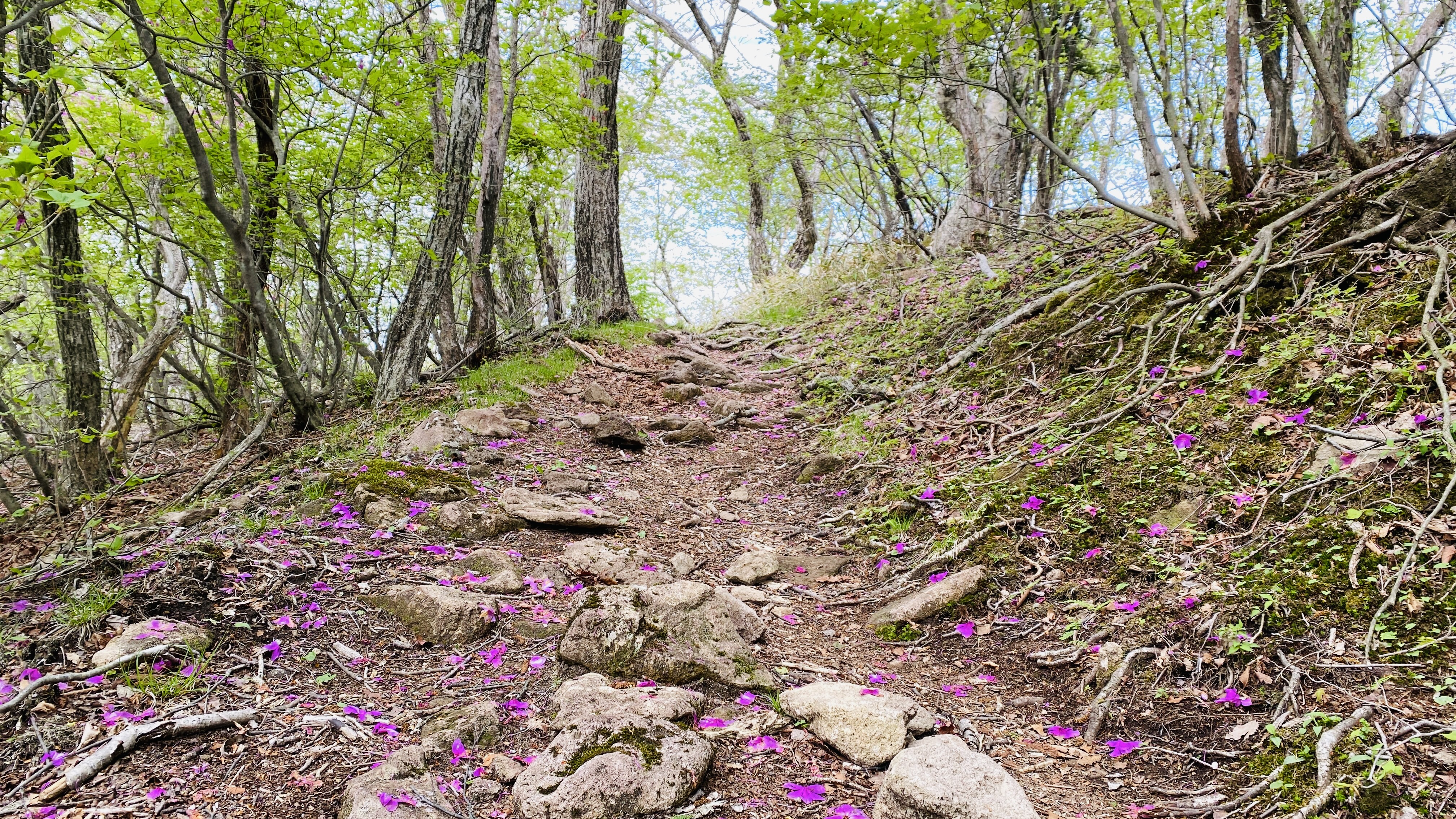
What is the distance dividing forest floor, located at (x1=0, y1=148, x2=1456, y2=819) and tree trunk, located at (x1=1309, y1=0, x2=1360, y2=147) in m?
1.38

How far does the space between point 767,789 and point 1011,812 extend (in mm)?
665

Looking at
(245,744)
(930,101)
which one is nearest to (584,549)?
(245,744)

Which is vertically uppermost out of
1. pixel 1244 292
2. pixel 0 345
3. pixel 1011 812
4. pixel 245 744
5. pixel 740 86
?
pixel 740 86

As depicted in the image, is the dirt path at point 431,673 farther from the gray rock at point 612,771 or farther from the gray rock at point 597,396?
the gray rock at point 597,396

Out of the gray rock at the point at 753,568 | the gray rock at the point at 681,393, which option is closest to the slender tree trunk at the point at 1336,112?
the gray rock at the point at 753,568

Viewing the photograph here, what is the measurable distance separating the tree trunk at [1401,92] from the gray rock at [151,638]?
265 inches

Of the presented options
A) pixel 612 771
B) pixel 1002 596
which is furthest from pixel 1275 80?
pixel 612 771

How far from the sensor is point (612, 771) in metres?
1.79

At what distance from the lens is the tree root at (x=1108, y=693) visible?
88.0 inches

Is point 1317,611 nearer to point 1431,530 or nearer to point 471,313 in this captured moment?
point 1431,530

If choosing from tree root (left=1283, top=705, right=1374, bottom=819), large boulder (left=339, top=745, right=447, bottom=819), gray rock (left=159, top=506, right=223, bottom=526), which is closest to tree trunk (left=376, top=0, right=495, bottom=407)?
gray rock (left=159, top=506, right=223, bottom=526)

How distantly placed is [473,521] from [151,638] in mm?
1572

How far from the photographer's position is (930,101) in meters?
10.3

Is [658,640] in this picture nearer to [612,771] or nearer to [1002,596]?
[612,771]
